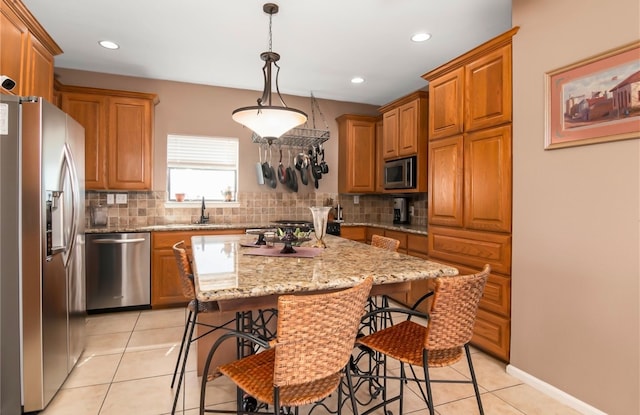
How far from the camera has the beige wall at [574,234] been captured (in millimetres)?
1756

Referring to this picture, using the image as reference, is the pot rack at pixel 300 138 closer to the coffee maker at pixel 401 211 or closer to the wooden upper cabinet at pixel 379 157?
the wooden upper cabinet at pixel 379 157

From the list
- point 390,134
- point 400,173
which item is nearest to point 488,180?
point 400,173

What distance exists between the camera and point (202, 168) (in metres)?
4.47

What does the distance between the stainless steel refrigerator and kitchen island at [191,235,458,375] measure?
0.81 m

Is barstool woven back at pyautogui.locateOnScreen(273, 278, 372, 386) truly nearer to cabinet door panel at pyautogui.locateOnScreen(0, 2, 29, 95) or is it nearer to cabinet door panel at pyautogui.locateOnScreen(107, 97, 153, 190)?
cabinet door panel at pyautogui.locateOnScreen(0, 2, 29, 95)

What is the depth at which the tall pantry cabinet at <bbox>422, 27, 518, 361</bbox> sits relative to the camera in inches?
96.4

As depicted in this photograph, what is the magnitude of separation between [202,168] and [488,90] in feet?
11.1

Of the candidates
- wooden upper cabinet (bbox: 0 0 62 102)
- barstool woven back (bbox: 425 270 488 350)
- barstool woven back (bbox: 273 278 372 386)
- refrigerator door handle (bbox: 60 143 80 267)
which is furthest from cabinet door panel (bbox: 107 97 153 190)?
barstool woven back (bbox: 425 270 488 350)

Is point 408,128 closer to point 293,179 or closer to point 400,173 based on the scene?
point 400,173

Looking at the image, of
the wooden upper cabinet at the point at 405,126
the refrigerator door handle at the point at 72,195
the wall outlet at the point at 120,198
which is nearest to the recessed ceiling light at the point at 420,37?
the wooden upper cabinet at the point at 405,126

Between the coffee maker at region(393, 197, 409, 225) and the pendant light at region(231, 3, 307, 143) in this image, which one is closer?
the pendant light at region(231, 3, 307, 143)

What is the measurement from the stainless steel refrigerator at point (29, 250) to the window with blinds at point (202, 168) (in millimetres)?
2268

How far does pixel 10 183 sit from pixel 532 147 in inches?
119

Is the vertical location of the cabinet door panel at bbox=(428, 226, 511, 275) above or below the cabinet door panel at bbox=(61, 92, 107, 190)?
below
